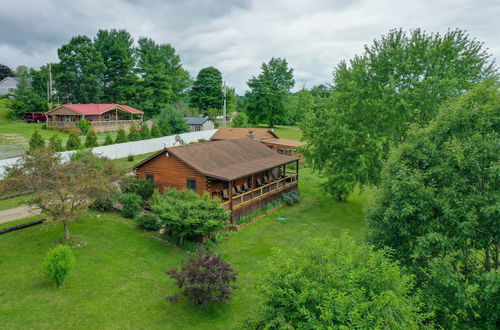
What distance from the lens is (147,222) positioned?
16.4 m

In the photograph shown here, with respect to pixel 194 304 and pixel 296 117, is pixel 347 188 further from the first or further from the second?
pixel 296 117

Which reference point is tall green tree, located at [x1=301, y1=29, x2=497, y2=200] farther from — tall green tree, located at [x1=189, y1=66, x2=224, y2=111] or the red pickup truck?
tall green tree, located at [x1=189, y1=66, x2=224, y2=111]

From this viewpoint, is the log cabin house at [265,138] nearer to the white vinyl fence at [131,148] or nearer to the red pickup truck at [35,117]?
the white vinyl fence at [131,148]

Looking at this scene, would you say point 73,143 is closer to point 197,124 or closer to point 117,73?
point 197,124

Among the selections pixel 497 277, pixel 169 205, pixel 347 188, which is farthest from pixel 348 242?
pixel 347 188

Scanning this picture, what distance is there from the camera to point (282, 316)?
6.55m

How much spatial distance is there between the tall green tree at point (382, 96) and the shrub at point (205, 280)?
12.2 m

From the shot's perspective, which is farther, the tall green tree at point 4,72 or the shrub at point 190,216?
the tall green tree at point 4,72

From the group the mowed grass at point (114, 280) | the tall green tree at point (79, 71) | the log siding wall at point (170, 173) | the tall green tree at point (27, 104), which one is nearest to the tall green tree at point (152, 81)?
the tall green tree at point (79, 71)

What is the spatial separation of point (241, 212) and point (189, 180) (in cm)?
355

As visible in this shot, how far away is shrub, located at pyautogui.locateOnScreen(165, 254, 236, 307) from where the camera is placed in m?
10.4

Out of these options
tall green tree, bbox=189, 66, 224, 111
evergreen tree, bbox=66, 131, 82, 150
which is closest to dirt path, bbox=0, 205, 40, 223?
evergreen tree, bbox=66, 131, 82, 150

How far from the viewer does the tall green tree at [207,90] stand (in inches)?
2689

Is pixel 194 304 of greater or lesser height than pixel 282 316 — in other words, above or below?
below
